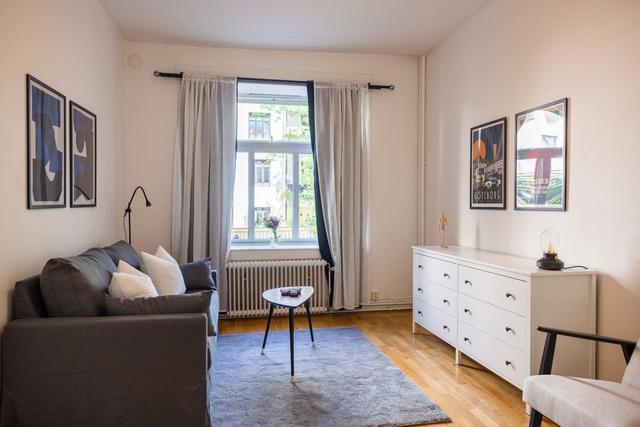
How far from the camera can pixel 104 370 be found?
2.02 meters

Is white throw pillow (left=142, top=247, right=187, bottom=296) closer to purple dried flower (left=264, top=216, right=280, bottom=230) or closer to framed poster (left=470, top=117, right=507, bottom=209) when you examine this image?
purple dried flower (left=264, top=216, right=280, bottom=230)

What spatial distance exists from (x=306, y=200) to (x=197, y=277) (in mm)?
1768

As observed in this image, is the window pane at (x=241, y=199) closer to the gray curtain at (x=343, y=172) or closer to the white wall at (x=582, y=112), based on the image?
the gray curtain at (x=343, y=172)

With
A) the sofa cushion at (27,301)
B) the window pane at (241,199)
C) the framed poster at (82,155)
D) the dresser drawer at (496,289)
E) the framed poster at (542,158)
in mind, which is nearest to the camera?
the sofa cushion at (27,301)

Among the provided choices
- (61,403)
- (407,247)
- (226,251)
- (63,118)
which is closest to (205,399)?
(61,403)

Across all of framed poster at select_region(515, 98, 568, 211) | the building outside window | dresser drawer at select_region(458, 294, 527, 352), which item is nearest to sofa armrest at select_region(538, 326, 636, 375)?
dresser drawer at select_region(458, 294, 527, 352)

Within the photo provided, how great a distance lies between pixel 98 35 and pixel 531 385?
3.93 meters

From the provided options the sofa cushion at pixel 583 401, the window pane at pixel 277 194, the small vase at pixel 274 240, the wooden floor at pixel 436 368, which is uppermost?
the window pane at pixel 277 194

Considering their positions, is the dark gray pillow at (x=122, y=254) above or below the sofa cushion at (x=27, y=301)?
above

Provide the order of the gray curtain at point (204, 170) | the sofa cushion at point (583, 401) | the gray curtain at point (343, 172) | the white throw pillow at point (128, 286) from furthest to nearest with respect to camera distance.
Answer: the gray curtain at point (343, 172) → the gray curtain at point (204, 170) → the white throw pillow at point (128, 286) → the sofa cushion at point (583, 401)

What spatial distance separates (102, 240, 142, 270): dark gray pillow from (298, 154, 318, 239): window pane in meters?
2.01

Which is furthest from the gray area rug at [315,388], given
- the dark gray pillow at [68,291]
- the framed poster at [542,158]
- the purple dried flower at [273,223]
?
the framed poster at [542,158]

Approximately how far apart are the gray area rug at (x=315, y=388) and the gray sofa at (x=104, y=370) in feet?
1.56

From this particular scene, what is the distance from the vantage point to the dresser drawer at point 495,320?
2.59 metres
